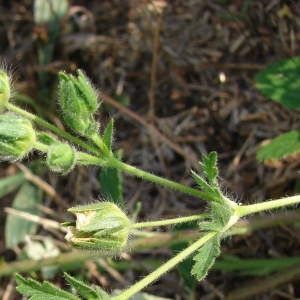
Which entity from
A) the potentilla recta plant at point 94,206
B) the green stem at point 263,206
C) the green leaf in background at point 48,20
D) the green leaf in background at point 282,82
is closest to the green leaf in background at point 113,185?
the potentilla recta plant at point 94,206

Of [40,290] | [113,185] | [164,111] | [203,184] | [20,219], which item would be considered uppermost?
[203,184]

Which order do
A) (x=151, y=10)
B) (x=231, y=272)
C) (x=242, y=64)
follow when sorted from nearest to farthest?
1. (x=231, y=272)
2. (x=242, y=64)
3. (x=151, y=10)

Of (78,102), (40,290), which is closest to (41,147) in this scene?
(78,102)

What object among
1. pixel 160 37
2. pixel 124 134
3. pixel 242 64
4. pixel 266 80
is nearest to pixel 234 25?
pixel 242 64

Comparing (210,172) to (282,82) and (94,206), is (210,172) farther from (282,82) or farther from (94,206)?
(282,82)

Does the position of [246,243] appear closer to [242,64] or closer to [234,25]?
[242,64]

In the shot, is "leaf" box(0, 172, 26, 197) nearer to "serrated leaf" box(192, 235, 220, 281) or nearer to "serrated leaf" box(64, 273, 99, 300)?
"serrated leaf" box(64, 273, 99, 300)

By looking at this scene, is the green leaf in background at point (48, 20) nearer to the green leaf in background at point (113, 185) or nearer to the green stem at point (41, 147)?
the green leaf in background at point (113, 185)

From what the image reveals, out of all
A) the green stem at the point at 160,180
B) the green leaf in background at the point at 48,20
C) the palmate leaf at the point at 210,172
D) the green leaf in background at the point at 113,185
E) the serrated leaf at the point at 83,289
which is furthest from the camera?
the green leaf in background at the point at 48,20
